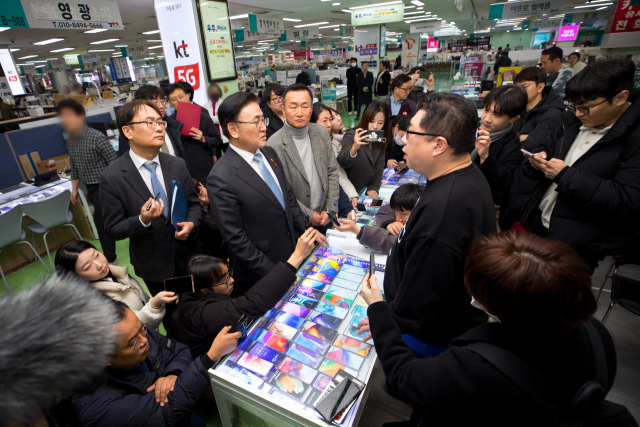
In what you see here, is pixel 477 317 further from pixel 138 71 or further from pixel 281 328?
pixel 138 71

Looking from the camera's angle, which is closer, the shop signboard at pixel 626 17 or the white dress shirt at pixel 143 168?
the white dress shirt at pixel 143 168

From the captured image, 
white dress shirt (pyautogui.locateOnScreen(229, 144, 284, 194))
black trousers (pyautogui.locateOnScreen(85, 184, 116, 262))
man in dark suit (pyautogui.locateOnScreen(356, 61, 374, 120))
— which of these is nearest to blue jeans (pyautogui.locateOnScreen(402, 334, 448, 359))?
white dress shirt (pyautogui.locateOnScreen(229, 144, 284, 194))

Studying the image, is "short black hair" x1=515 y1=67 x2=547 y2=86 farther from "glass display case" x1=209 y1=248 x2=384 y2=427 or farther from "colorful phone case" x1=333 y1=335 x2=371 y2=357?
"colorful phone case" x1=333 y1=335 x2=371 y2=357

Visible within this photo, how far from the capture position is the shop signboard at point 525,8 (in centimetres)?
941

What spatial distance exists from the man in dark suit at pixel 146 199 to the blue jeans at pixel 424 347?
144 cm

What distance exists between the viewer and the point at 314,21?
45.4 ft

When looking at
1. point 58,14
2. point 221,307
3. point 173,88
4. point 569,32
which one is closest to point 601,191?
point 221,307

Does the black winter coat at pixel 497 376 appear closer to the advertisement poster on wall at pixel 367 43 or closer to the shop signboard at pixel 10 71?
the shop signboard at pixel 10 71

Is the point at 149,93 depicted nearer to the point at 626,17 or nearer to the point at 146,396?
the point at 146,396

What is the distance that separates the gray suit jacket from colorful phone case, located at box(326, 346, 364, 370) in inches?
43.9

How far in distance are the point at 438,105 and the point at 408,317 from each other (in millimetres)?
789

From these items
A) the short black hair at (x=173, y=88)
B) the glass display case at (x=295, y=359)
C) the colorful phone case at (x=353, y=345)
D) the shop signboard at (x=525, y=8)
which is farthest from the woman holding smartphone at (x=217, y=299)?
the shop signboard at (x=525, y=8)

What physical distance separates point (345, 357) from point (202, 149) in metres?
2.85

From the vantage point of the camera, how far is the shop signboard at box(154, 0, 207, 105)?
4.02m
